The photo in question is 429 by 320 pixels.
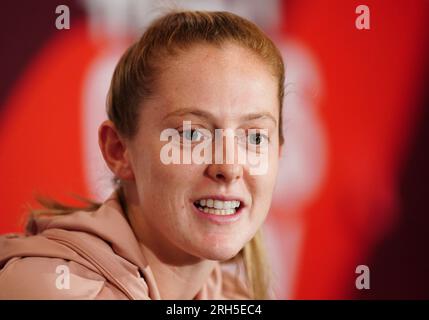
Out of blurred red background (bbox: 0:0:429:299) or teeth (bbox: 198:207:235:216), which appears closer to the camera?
teeth (bbox: 198:207:235:216)

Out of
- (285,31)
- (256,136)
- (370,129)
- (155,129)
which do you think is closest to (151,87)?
(155,129)

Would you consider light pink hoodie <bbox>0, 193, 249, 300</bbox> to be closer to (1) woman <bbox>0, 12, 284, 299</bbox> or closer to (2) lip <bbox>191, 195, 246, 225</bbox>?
(1) woman <bbox>0, 12, 284, 299</bbox>

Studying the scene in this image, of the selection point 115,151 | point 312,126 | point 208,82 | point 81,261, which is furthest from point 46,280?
point 312,126

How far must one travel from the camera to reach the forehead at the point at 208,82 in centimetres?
118

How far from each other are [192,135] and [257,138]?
0.46 ft

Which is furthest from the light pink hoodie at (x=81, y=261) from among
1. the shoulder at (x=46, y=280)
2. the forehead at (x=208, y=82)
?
the forehead at (x=208, y=82)

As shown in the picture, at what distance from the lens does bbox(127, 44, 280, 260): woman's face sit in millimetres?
1179

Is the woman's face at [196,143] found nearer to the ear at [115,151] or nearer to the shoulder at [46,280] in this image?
the ear at [115,151]

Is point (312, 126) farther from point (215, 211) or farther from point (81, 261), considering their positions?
point (81, 261)

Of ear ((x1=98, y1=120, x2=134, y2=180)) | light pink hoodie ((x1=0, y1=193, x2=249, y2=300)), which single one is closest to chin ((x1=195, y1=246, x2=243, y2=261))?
light pink hoodie ((x1=0, y1=193, x2=249, y2=300))

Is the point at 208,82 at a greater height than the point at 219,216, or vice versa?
the point at 208,82

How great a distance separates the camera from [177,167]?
1176mm

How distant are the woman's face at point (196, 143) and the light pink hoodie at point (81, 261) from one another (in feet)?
0.29

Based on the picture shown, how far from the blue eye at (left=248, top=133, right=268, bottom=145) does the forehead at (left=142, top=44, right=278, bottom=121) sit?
0.19 ft
